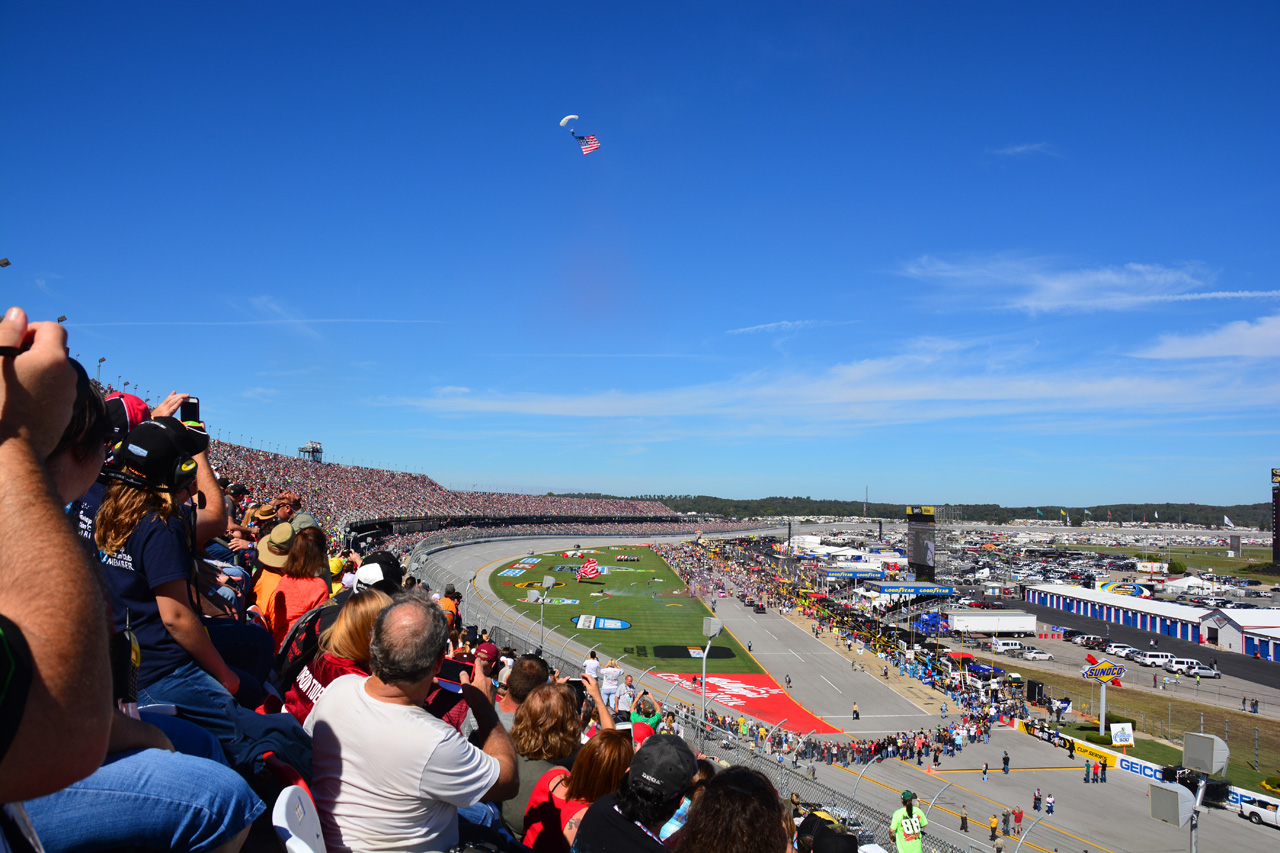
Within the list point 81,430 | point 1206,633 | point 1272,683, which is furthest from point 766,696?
point 1206,633

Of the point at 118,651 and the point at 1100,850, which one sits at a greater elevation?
the point at 118,651

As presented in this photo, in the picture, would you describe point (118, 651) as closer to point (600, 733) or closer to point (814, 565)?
point (600, 733)

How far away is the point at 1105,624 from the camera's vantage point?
180 ft

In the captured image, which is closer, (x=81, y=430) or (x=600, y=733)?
(x=81, y=430)

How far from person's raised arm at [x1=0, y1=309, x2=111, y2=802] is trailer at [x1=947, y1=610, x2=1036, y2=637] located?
52076mm

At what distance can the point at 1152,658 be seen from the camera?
41.5m

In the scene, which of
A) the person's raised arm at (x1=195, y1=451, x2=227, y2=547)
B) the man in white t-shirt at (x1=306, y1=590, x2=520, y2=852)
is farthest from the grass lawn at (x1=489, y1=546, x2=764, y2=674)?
the man in white t-shirt at (x1=306, y1=590, x2=520, y2=852)

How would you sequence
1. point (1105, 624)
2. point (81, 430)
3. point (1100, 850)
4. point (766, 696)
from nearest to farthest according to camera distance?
1. point (81, 430)
2. point (1100, 850)
3. point (766, 696)
4. point (1105, 624)

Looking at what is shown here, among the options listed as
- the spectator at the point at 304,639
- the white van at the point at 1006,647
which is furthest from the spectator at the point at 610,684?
the white van at the point at 1006,647

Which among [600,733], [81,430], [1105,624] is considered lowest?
[1105,624]

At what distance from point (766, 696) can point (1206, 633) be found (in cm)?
3680

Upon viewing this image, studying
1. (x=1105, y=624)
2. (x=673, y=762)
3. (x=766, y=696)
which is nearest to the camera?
(x=673, y=762)

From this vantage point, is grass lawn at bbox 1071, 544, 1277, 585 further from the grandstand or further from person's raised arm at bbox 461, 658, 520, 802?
person's raised arm at bbox 461, 658, 520, 802

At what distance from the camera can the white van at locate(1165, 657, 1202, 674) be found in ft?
129
